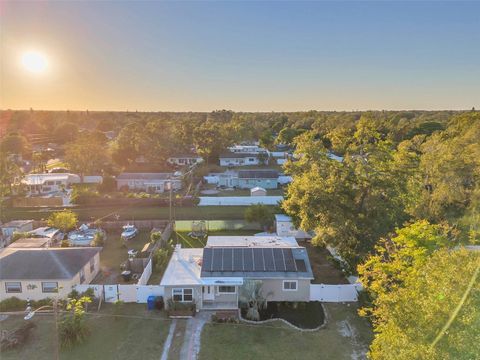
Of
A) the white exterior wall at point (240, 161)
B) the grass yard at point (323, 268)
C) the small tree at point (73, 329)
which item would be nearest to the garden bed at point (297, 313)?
the grass yard at point (323, 268)

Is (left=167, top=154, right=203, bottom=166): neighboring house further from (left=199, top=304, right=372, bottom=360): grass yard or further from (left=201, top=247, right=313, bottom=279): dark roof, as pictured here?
(left=199, top=304, right=372, bottom=360): grass yard

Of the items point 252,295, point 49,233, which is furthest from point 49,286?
point 252,295

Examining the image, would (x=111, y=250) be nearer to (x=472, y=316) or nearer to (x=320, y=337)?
(x=320, y=337)

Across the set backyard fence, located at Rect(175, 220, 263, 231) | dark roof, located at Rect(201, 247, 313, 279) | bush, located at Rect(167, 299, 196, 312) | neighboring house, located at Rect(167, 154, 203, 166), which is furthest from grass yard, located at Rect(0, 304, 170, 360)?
neighboring house, located at Rect(167, 154, 203, 166)

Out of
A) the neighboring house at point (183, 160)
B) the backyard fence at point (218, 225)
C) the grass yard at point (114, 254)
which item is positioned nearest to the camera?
the grass yard at point (114, 254)

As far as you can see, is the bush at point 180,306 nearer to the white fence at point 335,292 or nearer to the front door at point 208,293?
the front door at point 208,293
